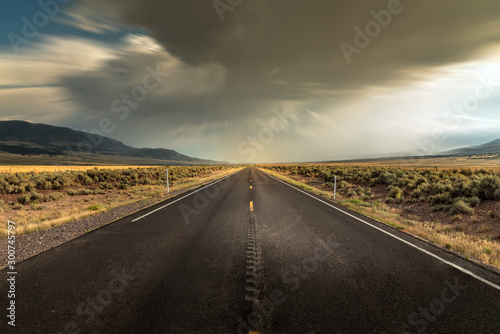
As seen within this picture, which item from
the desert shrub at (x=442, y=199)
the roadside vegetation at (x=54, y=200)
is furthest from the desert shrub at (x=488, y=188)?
the roadside vegetation at (x=54, y=200)

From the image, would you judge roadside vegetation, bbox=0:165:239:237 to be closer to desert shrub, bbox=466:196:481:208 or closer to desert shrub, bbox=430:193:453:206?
desert shrub, bbox=430:193:453:206

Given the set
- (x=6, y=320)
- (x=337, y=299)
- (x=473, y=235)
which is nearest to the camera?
(x=6, y=320)

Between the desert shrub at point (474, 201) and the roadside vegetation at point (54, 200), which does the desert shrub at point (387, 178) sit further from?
the roadside vegetation at point (54, 200)

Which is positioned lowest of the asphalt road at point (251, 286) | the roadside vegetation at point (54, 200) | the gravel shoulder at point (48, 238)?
the roadside vegetation at point (54, 200)

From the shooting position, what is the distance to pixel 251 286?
356 centimetres

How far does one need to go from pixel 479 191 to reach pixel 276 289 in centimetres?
1350

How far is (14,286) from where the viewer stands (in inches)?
146

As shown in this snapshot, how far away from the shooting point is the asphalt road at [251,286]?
2771 millimetres

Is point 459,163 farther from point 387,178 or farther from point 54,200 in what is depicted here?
point 54,200

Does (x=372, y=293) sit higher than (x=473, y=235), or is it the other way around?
(x=372, y=293)

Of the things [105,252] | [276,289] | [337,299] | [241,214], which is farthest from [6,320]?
[241,214]

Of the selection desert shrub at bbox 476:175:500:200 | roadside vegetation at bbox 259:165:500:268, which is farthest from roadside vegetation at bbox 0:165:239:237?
desert shrub at bbox 476:175:500:200

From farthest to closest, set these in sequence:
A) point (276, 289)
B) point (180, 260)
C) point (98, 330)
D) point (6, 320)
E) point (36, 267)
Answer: point (180, 260), point (36, 267), point (276, 289), point (6, 320), point (98, 330)

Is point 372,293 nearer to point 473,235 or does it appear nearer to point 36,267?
point 36,267
